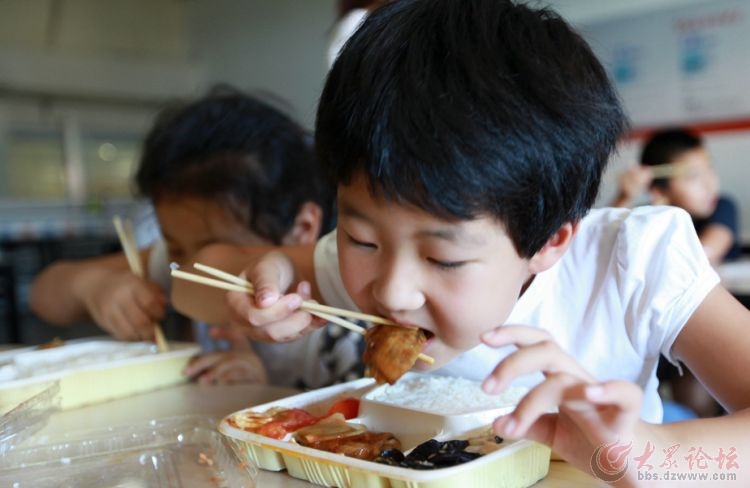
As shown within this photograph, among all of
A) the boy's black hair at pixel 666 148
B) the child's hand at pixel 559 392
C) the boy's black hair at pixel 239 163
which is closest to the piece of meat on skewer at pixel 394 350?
the child's hand at pixel 559 392

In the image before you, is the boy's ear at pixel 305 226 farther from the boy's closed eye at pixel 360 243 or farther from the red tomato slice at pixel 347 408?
the boy's closed eye at pixel 360 243

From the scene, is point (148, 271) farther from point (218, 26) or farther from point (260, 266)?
point (218, 26)

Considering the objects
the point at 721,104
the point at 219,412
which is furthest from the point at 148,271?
the point at 721,104

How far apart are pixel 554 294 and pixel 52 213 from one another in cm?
632

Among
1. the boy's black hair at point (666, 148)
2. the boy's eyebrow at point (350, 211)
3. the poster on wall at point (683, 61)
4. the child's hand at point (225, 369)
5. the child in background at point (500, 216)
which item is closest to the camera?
the child in background at point (500, 216)

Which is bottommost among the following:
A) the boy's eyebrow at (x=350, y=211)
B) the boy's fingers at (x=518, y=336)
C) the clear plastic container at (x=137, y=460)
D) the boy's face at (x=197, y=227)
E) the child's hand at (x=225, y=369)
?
the child's hand at (x=225, y=369)

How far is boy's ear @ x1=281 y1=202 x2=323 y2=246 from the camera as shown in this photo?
1.71 m

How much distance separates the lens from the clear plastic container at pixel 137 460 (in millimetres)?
847

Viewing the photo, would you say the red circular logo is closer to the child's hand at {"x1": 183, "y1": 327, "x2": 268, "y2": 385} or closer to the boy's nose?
the boy's nose

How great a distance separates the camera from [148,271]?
1.98m

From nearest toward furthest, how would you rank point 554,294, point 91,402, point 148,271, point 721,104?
point 554,294, point 91,402, point 148,271, point 721,104

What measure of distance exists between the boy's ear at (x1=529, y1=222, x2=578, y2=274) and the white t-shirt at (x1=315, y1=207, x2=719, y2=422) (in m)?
0.12

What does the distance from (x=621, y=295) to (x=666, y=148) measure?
2783mm

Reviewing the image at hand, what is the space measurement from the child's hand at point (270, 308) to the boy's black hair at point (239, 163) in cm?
50
